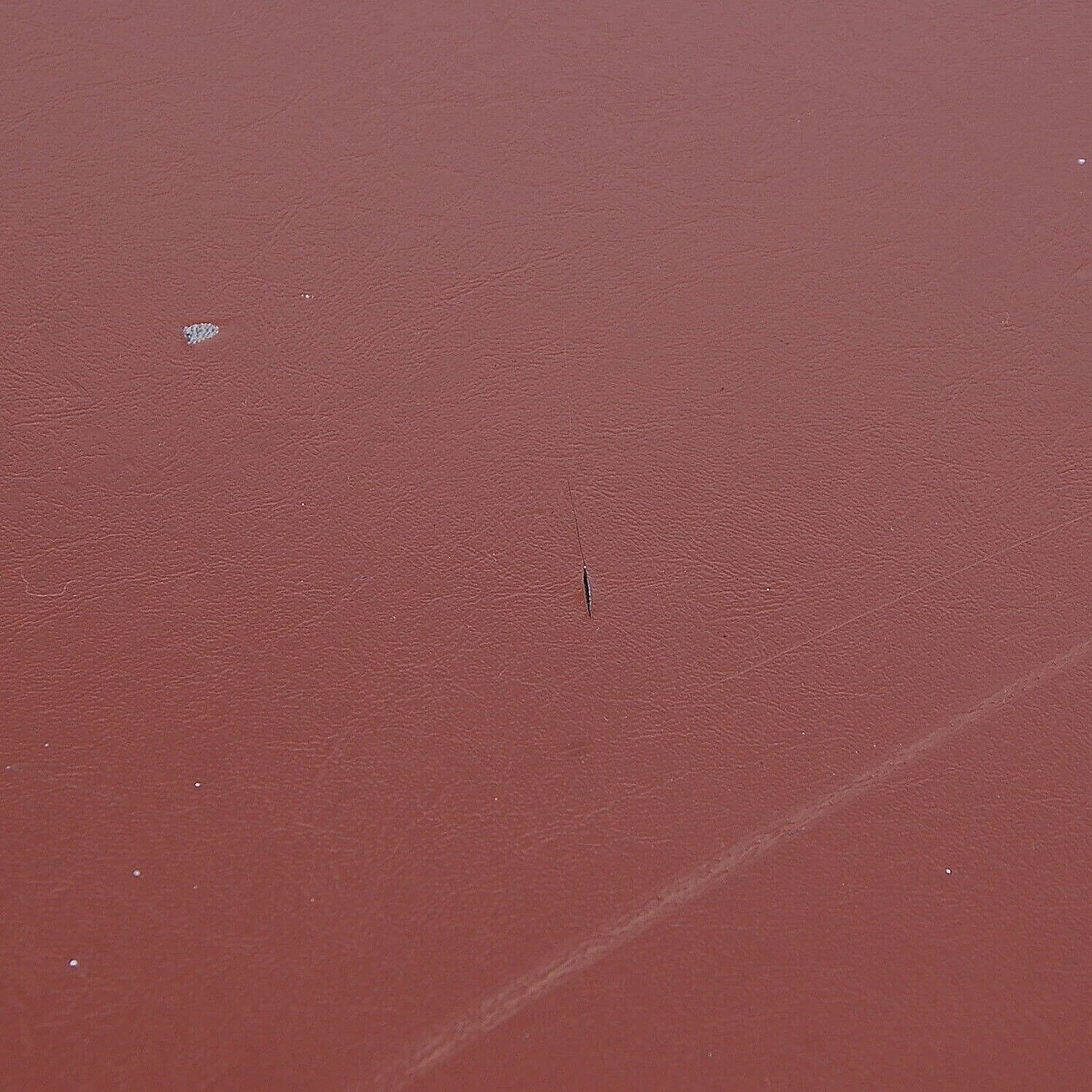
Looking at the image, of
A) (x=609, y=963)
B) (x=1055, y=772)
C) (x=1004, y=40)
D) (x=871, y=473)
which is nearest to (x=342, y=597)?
(x=609, y=963)

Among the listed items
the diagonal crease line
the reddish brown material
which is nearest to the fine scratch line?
the reddish brown material

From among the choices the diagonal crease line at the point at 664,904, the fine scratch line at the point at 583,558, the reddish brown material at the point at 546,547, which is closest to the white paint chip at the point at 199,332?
the reddish brown material at the point at 546,547

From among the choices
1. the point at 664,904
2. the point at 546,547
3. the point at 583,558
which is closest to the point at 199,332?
the point at 546,547

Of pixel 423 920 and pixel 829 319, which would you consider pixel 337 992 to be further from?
pixel 829 319

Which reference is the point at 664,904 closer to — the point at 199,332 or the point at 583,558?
the point at 583,558

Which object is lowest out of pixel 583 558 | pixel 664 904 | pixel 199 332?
pixel 664 904

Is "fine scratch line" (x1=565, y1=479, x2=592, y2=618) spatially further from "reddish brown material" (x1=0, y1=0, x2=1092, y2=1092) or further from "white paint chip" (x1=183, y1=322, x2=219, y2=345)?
"white paint chip" (x1=183, y1=322, x2=219, y2=345)
